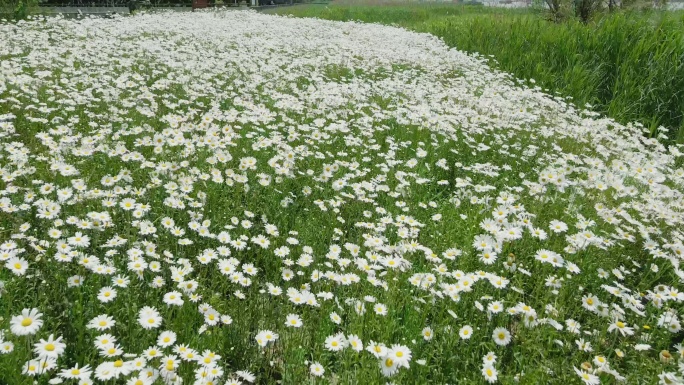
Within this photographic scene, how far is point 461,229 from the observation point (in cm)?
391

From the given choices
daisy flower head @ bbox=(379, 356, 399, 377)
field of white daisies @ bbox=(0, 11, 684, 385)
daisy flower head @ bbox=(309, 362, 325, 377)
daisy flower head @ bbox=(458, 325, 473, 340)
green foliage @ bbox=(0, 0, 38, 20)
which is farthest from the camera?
green foliage @ bbox=(0, 0, 38, 20)

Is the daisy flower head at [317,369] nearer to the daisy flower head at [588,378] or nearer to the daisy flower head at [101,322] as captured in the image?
the daisy flower head at [101,322]

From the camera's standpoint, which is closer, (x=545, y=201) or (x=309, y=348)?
(x=309, y=348)

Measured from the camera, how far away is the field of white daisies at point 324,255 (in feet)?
7.75

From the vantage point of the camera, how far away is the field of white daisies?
236 cm

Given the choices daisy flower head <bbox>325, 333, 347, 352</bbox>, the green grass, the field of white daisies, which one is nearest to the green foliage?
the field of white daisies

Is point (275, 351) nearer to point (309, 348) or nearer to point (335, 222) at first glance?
point (309, 348)

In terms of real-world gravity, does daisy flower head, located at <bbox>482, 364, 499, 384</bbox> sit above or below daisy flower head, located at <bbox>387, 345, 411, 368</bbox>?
below

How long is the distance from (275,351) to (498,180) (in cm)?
330

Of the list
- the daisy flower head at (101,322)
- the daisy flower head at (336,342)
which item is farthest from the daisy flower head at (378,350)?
the daisy flower head at (101,322)

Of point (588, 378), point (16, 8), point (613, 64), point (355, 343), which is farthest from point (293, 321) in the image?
point (16, 8)

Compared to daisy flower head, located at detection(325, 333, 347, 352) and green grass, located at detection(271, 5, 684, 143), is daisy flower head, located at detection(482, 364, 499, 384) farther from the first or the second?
green grass, located at detection(271, 5, 684, 143)

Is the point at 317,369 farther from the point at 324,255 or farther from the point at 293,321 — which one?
the point at 324,255

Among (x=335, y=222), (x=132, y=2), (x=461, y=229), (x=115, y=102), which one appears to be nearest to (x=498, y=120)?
(x=461, y=229)
